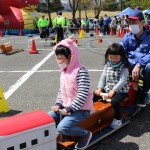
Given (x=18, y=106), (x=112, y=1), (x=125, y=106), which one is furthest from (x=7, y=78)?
(x=112, y=1)

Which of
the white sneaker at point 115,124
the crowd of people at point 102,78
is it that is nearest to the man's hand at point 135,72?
the crowd of people at point 102,78

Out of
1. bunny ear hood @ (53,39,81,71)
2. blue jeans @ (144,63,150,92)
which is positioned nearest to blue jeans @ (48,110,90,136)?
bunny ear hood @ (53,39,81,71)

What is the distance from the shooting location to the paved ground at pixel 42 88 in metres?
3.96

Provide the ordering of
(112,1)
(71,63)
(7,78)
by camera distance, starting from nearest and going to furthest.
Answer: (71,63) < (7,78) < (112,1)

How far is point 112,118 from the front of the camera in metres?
4.22

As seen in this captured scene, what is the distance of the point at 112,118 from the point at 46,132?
4.71 ft

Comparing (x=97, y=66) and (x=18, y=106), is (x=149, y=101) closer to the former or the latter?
(x=18, y=106)

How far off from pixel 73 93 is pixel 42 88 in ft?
10.5

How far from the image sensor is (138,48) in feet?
16.3

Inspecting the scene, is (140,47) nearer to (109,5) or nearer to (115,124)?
(115,124)

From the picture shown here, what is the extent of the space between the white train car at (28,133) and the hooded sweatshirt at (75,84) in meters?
0.45

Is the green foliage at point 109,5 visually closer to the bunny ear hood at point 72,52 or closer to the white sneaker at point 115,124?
the white sneaker at point 115,124

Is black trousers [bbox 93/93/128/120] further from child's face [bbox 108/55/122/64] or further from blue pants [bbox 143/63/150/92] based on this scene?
blue pants [bbox 143/63/150/92]

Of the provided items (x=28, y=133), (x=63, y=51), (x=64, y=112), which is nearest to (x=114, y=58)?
(x=63, y=51)
